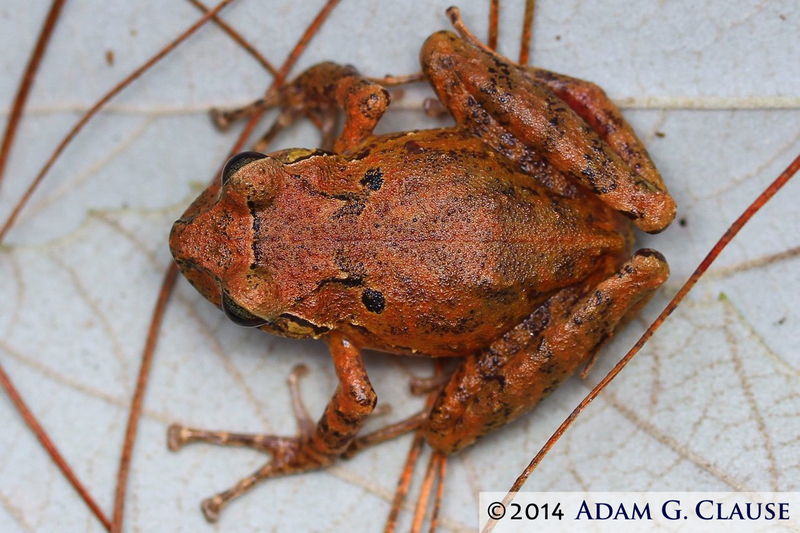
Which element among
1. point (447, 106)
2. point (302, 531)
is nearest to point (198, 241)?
point (447, 106)

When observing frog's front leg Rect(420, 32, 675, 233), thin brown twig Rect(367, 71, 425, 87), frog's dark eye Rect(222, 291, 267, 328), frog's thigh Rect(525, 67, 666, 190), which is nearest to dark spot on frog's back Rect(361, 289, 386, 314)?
frog's dark eye Rect(222, 291, 267, 328)

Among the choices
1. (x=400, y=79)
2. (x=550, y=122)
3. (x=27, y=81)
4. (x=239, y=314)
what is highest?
(x=400, y=79)

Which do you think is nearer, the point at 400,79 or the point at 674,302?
the point at 674,302

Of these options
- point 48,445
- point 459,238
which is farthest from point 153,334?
point 459,238

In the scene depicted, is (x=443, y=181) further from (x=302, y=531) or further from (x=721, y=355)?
(x=302, y=531)

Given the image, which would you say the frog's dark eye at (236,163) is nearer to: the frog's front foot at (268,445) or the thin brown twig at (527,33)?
the frog's front foot at (268,445)

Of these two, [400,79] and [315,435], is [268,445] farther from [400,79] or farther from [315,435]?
[400,79]

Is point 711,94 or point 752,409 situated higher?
point 711,94
